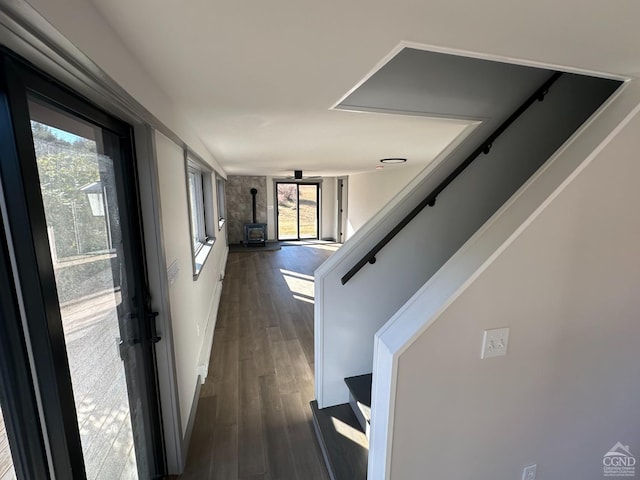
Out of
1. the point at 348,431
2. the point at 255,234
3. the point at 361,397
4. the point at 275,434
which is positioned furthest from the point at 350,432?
the point at 255,234

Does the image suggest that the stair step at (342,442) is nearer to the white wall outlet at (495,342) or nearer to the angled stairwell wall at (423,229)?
A: the angled stairwell wall at (423,229)

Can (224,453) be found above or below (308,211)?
below

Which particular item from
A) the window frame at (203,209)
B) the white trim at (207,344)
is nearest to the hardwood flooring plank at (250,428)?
the white trim at (207,344)

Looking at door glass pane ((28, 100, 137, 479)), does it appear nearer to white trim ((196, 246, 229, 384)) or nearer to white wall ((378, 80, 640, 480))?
white wall ((378, 80, 640, 480))

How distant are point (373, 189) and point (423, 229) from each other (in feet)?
17.3

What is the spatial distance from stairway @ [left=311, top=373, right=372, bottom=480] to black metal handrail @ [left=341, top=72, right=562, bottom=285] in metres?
0.76

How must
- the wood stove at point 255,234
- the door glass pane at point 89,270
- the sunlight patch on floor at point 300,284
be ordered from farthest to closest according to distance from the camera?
the wood stove at point 255,234 < the sunlight patch on floor at point 300,284 < the door glass pane at point 89,270

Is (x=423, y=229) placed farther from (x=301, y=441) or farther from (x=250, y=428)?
(x=250, y=428)

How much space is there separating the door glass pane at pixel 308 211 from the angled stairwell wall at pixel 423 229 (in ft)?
25.8

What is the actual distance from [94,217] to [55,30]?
67 centimetres

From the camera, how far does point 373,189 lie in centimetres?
716

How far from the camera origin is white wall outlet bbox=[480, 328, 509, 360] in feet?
3.77

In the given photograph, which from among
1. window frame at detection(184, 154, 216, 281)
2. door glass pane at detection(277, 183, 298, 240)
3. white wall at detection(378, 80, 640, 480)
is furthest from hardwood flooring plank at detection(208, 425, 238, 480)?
door glass pane at detection(277, 183, 298, 240)

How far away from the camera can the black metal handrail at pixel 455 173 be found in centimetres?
193
